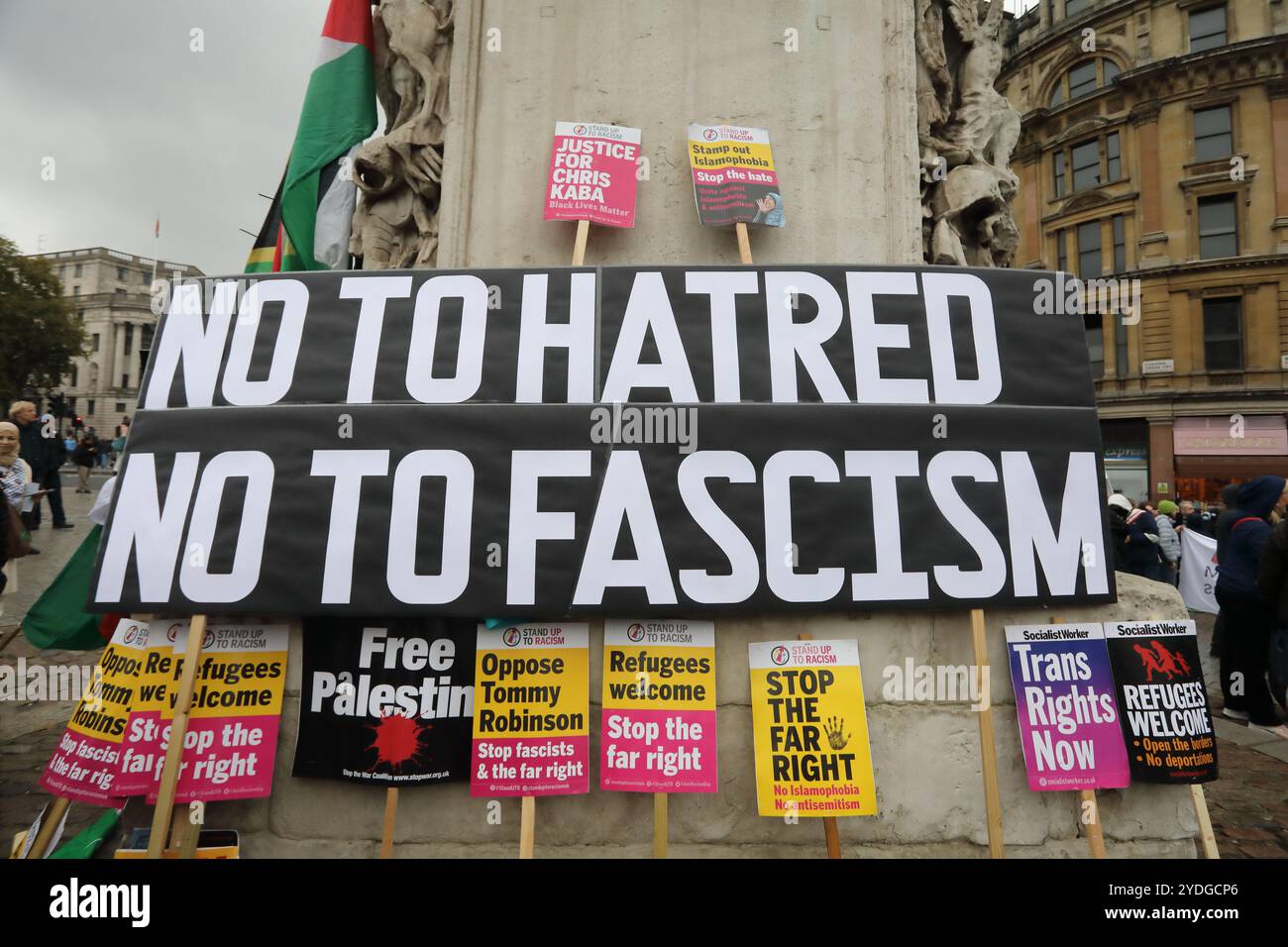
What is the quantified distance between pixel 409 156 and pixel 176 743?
358 centimetres

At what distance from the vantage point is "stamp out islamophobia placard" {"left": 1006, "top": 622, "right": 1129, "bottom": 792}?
301cm

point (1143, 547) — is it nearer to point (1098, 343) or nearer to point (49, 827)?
point (49, 827)

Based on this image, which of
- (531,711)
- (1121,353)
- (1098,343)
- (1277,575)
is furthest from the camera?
(1098,343)

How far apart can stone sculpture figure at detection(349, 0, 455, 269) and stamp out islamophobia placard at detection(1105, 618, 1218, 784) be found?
14.8 feet

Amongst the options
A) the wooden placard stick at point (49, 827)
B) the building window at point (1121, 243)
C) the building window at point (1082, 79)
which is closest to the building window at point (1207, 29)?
the building window at point (1082, 79)

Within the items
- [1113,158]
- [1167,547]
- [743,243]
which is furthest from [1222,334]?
[743,243]

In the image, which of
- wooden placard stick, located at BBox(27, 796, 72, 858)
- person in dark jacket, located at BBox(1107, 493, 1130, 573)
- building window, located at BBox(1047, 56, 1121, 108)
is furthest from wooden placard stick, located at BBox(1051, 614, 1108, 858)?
building window, located at BBox(1047, 56, 1121, 108)

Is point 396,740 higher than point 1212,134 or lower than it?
lower

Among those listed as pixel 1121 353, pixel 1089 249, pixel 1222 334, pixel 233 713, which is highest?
pixel 1089 249

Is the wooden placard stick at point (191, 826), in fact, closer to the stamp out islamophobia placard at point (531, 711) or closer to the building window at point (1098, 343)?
the stamp out islamophobia placard at point (531, 711)

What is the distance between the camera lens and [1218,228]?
77.4ft

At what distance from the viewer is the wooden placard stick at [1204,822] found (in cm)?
279

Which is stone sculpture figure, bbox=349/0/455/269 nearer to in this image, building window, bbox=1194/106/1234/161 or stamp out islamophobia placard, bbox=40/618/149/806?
stamp out islamophobia placard, bbox=40/618/149/806
